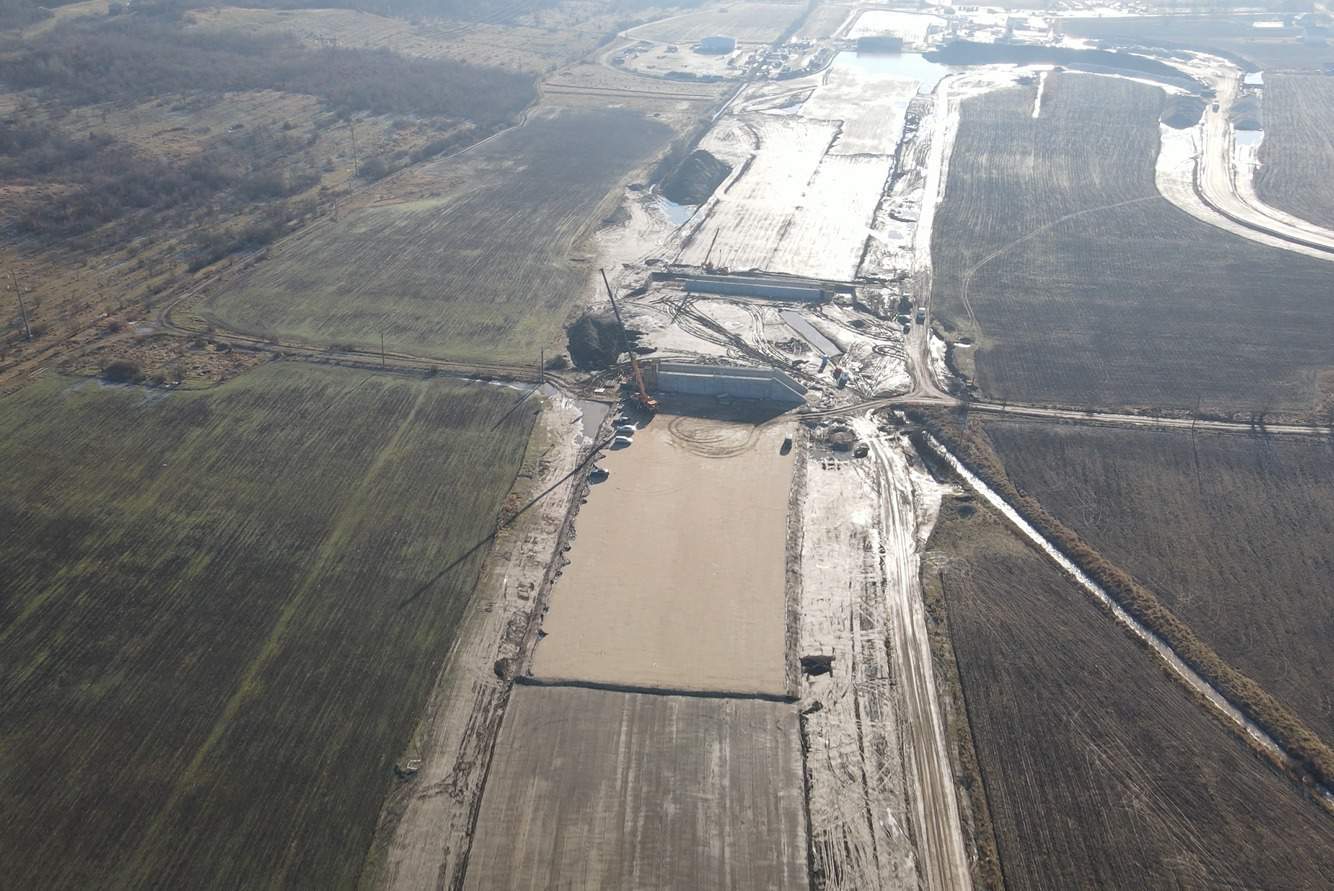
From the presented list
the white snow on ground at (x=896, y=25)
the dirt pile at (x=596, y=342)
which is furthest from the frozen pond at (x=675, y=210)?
the white snow on ground at (x=896, y=25)

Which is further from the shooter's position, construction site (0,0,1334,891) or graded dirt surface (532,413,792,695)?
graded dirt surface (532,413,792,695)

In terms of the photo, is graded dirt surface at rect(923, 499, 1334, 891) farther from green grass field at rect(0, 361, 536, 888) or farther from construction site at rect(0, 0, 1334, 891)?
green grass field at rect(0, 361, 536, 888)

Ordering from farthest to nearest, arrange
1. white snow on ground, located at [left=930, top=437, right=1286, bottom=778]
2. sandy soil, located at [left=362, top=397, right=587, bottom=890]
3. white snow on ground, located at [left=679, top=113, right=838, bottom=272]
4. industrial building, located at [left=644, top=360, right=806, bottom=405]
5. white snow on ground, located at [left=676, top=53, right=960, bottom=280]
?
1. white snow on ground, located at [left=679, top=113, right=838, bottom=272]
2. white snow on ground, located at [left=676, top=53, right=960, bottom=280]
3. industrial building, located at [left=644, top=360, right=806, bottom=405]
4. white snow on ground, located at [left=930, top=437, right=1286, bottom=778]
5. sandy soil, located at [left=362, top=397, right=587, bottom=890]

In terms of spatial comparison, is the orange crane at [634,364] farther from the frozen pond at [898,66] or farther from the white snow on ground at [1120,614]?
the frozen pond at [898,66]

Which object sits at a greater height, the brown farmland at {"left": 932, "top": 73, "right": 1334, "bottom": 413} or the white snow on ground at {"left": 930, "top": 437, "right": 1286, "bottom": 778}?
the brown farmland at {"left": 932, "top": 73, "right": 1334, "bottom": 413}

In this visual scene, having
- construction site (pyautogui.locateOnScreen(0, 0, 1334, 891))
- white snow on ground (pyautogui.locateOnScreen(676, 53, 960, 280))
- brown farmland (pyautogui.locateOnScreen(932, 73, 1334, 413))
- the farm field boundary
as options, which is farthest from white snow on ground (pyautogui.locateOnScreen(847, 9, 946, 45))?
the farm field boundary

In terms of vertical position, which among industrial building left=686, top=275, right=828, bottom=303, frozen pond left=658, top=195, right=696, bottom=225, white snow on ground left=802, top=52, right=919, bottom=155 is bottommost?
industrial building left=686, top=275, right=828, bottom=303
